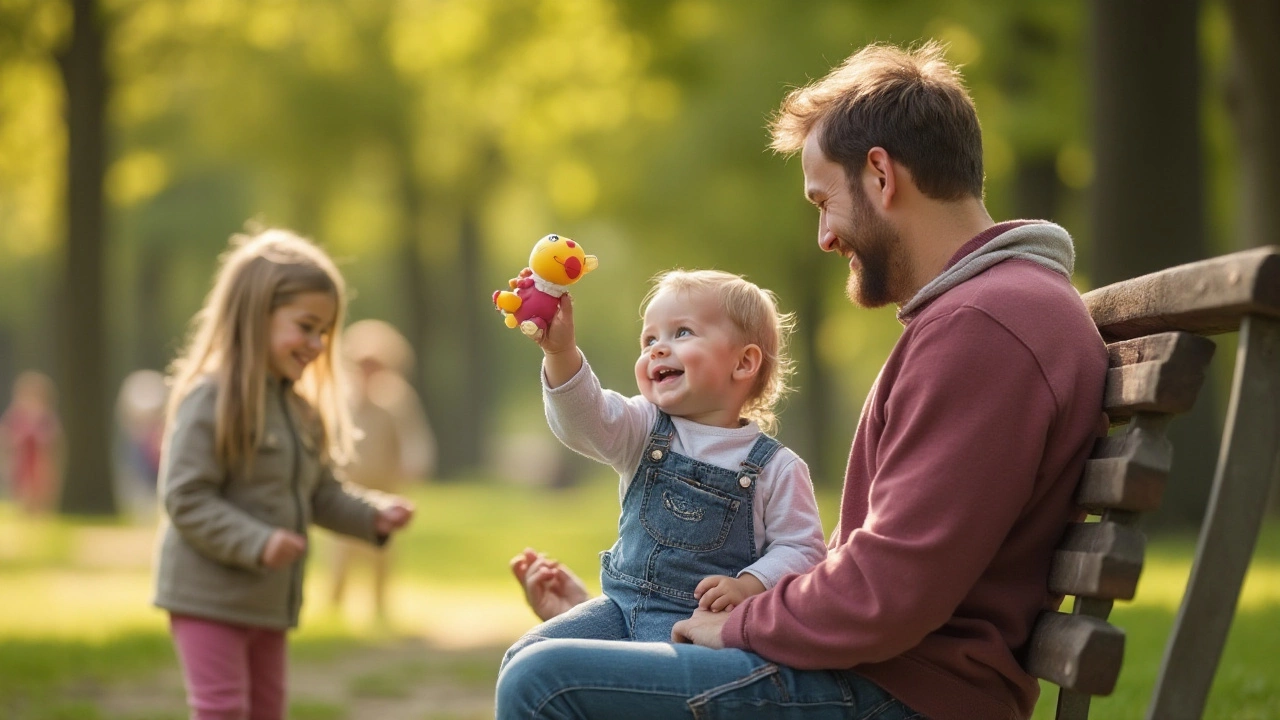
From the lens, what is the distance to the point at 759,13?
20.3 meters

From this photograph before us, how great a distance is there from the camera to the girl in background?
4711 millimetres

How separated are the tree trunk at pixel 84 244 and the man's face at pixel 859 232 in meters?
17.2

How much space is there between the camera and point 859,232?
10.3 ft

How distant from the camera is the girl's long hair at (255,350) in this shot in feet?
15.9

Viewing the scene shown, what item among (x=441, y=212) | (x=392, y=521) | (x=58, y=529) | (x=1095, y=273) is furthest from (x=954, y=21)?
(x=441, y=212)

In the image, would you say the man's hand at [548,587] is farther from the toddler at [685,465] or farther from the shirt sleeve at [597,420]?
the shirt sleeve at [597,420]

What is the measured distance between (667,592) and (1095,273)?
938 centimetres

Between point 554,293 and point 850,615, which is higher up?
point 554,293

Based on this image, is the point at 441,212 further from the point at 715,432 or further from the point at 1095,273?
the point at 715,432

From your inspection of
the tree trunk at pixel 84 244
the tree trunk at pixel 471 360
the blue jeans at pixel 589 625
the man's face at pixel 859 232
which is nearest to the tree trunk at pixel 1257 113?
the man's face at pixel 859 232

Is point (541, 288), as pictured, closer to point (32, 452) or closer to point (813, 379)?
point (32, 452)

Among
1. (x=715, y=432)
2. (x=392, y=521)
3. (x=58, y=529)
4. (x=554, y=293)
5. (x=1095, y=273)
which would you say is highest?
(x=1095, y=273)

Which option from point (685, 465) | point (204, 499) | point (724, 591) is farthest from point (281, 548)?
point (724, 591)

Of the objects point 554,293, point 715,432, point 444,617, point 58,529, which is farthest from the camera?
point 58,529
